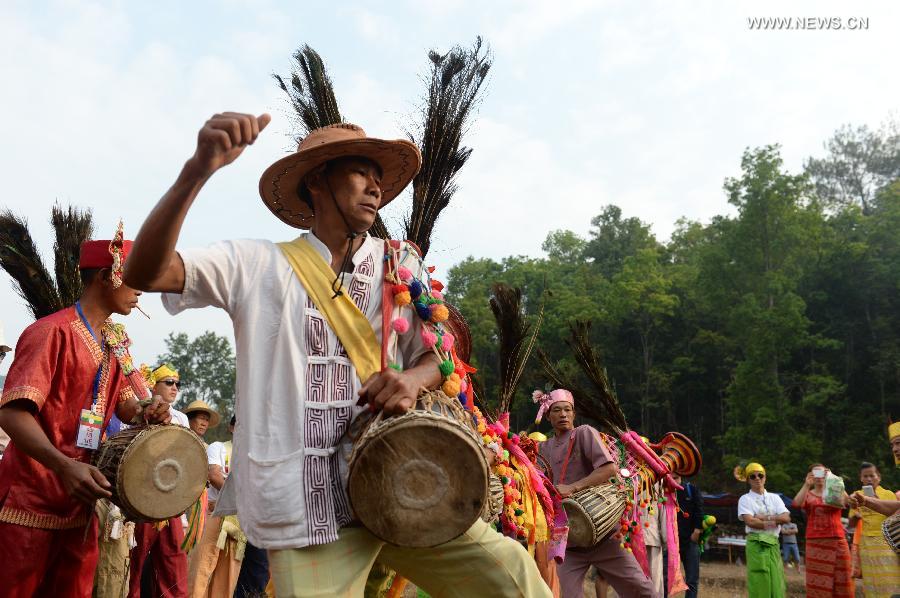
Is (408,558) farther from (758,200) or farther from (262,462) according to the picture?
(758,200)

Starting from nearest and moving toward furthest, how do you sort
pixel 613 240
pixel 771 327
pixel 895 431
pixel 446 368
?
pixel 446 368, pixel 895 431, pixel 771 327, pixel 613 240

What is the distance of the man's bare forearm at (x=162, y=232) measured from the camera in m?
2.33

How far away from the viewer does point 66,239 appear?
18.4ft

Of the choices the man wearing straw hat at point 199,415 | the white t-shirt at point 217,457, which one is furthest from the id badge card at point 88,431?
the man wearing straw hat at point 199,415

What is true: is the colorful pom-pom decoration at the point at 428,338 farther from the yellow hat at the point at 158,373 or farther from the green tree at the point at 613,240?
the green tree at the point at 613,240

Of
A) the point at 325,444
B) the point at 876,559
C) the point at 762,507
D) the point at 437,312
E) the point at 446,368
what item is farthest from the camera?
the point at 762,507

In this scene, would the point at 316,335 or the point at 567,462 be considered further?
the point at 567,462

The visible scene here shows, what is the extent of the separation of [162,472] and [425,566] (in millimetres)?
1674

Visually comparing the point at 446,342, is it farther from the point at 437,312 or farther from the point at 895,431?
the point at 895,431

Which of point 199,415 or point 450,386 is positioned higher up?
point 199,415

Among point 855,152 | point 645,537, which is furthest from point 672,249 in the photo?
point 645,537

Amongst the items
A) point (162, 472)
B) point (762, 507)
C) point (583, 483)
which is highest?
point (162, 472)

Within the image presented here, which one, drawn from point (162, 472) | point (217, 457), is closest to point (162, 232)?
point (162, 472)

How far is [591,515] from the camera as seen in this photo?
728 centimetres
